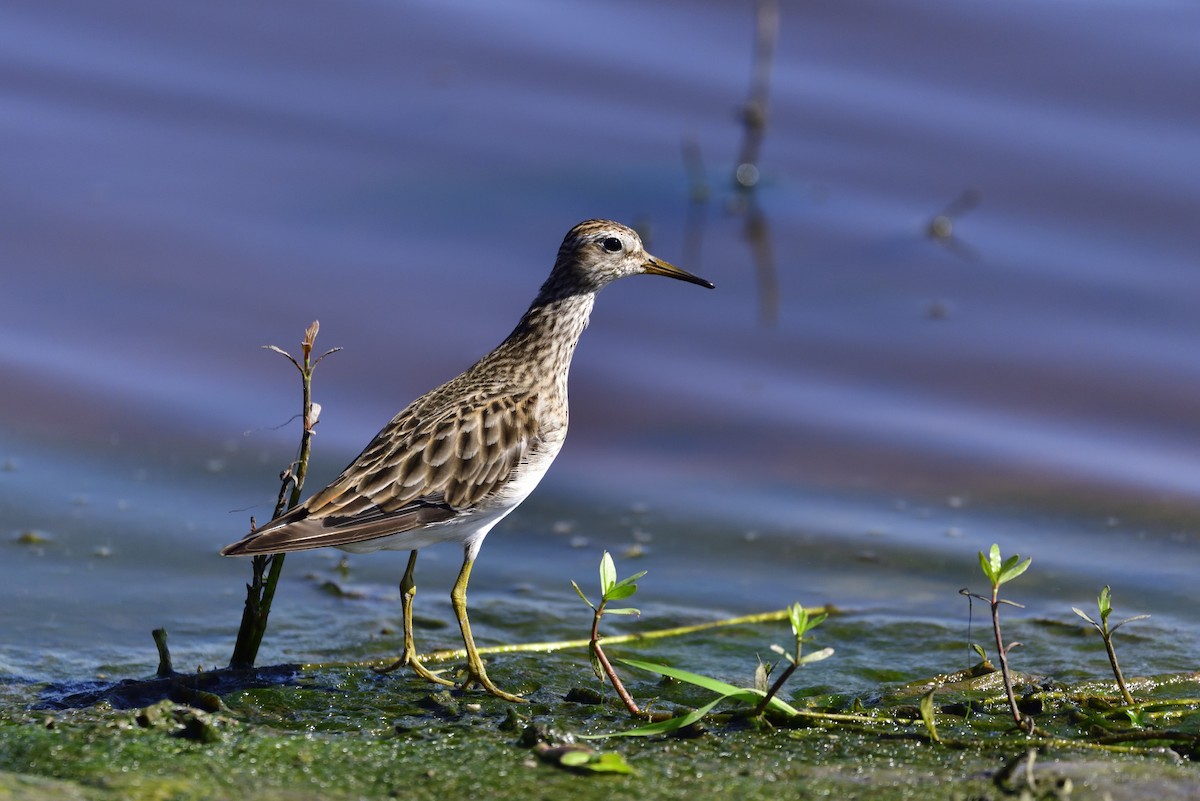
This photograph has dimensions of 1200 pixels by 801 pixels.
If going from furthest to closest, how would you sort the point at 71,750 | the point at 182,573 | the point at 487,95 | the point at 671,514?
the point at 487,95 < the point at 671,514 < the point at 182,573 < the point at 71,750

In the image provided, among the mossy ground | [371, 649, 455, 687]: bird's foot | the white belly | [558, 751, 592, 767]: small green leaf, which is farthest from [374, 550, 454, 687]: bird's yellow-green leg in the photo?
[558, 751, 592, 767]: small green leaf

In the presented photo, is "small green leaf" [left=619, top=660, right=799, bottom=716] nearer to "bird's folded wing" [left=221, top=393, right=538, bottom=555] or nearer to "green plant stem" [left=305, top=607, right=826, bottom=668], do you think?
"green plant stem" [left=305, top=607, right=826, bottom=668]

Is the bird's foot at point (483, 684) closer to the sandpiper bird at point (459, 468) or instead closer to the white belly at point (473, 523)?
the sandpiper bird at point (459, 468)

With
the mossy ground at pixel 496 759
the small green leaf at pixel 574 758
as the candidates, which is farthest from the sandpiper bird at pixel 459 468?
the small green leaf at pixel 574 758

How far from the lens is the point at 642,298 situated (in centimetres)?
1035

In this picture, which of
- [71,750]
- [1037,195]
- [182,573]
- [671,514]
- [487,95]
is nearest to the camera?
[71,750]

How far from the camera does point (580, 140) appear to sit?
1129 cm

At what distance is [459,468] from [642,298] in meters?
4.31

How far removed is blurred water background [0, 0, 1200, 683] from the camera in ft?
24.2

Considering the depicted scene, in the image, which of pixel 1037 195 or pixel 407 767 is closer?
pixel 407 767

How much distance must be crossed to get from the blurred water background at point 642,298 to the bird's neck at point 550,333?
3.54 feet

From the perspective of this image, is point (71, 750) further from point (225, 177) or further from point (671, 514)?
point (225, 177)

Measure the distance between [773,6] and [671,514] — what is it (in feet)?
18.1

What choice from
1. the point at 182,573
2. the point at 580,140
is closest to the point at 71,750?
the point at 182,573
